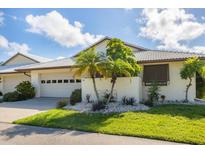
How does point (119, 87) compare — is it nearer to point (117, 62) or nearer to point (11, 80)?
point (117, 62)

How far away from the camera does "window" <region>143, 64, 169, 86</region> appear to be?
14.6 metres

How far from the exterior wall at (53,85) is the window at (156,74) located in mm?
6489

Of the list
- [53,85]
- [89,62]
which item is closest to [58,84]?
[53,85]

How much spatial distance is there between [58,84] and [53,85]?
0.58 metres

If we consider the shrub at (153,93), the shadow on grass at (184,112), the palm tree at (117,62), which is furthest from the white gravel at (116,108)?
the shrub at (153,93)

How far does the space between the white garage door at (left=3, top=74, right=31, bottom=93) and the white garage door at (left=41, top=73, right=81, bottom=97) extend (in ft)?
9.78

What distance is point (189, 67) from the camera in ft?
42.0

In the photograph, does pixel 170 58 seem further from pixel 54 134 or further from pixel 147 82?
pixel 54 134

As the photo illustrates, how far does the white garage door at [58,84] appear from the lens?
19.0m

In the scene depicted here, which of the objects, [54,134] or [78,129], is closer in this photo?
[54,134]

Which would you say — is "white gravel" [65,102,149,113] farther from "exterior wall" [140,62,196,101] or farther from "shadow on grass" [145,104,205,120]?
"exterior wall" [140,62,196,101]

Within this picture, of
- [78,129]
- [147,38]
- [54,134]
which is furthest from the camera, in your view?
[147,38]

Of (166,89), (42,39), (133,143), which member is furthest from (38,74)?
(133,143)
